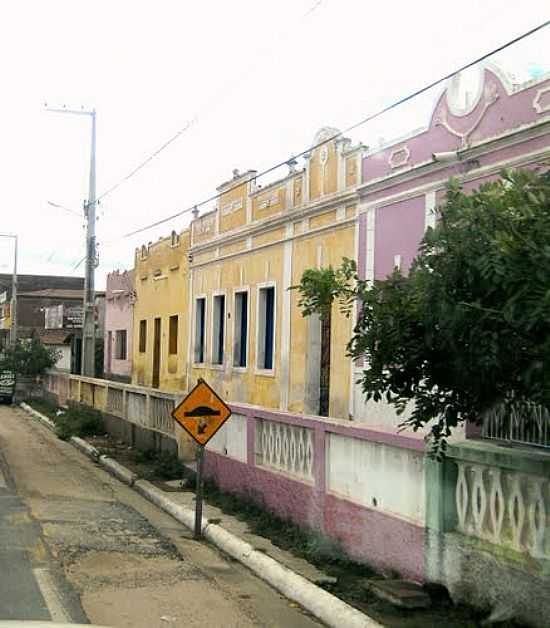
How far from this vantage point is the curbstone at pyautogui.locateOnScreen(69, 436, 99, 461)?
18.1 meters

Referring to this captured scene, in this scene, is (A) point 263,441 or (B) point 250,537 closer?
(B) point 250,537

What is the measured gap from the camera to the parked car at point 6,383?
3675 centimetres

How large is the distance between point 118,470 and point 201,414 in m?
5.90

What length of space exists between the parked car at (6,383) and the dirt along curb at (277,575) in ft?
82.9

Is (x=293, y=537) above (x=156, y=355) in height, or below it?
below

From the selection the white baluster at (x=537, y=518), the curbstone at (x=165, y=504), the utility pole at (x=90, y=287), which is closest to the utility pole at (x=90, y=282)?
the utility pole at (x=90, y=287)

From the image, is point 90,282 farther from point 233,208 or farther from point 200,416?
point 200,416

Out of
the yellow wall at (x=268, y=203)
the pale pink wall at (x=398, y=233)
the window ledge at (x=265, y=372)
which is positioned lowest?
the window ledge at (x=265, y=372)

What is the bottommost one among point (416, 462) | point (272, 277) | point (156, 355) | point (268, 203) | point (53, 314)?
point (416, 462)

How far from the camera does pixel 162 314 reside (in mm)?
26844

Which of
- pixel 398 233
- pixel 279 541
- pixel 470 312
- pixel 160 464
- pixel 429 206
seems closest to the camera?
pixel 470 312

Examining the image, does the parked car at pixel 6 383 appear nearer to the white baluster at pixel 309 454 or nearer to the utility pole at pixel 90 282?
the utility pole at pixel 90 282

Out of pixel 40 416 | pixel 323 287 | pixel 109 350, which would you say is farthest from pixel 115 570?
pixel 109 350

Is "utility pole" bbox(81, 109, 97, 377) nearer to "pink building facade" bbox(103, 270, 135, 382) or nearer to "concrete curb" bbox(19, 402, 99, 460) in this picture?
"concrete curb" bbox(19, 402, 99, 460)
